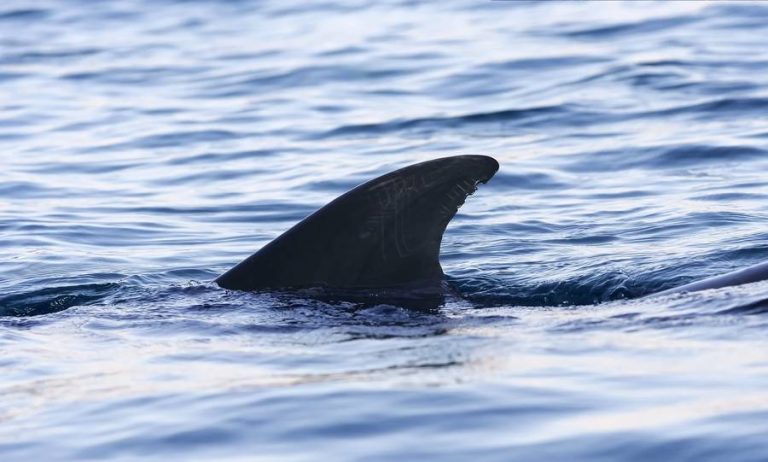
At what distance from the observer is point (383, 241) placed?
8.03 m

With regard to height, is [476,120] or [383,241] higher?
[476,120]

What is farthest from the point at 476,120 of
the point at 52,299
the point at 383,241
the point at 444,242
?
the point at 383,241

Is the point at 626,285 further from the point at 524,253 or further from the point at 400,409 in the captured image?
the point at 400,409

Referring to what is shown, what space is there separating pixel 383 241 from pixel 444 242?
3.60 metres

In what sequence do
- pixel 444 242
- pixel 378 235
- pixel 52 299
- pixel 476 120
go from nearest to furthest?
pixel 378 235 → pixel 52 299 → pixel 444 242 → pixel 476 120

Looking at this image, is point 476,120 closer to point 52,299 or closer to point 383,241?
point 52,299

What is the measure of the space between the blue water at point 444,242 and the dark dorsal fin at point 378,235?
0.17 meters

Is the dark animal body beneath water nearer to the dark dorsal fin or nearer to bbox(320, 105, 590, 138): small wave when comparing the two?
the dark dorsal fin

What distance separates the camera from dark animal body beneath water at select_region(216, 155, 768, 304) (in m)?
7.90

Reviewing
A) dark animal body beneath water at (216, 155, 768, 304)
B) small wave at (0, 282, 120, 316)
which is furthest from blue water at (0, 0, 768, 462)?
dark animal body beneath water at (216, 155, 768, 304)

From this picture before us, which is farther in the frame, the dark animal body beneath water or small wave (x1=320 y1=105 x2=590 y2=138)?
small wave (x1=320 y1=105 x2=590 y2=138)

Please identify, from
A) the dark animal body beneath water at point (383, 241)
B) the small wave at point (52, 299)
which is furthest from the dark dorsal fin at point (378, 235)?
the small wave at point (52, 299)

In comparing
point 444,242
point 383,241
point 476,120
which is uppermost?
point 476,120

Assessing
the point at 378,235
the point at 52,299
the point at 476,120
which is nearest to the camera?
the point at 378,235
